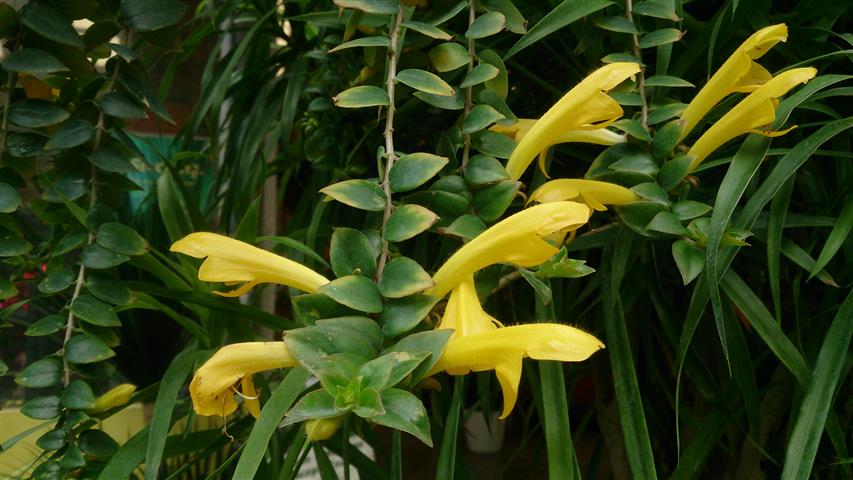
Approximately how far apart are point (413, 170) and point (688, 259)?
0.46 ft

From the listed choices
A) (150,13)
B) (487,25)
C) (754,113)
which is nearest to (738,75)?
(754,113)

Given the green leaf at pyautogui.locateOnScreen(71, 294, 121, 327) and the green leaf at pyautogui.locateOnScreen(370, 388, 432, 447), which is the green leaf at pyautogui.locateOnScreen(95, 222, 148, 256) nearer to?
the green leaf at pyautogui.locateOnScreen(71, 294, 121, 327)

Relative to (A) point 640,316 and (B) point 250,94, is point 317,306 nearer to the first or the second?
(A) point 640,316

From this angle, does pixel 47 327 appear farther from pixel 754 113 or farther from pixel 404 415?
pixel 754 113

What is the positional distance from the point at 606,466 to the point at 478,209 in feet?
2.94

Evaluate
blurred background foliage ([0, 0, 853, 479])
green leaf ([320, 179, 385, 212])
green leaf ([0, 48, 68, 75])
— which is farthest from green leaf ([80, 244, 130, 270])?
green leaf ([320, 179, 385, 212])

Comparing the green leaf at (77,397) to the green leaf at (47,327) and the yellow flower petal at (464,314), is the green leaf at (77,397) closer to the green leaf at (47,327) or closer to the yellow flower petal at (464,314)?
the green leaf at (47,327)

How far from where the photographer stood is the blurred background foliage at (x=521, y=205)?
420 mm

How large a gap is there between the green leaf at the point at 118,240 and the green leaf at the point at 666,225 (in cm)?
31

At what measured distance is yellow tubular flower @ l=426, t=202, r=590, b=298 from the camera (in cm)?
32

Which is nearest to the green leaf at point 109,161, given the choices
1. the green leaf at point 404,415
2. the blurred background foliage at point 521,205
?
the blurred background foliage at point 521,205

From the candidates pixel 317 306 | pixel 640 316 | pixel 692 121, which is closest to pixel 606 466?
pixel 640 316

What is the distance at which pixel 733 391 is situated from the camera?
558 mm

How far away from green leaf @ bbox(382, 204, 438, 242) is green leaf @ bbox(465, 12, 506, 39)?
0.13 m
